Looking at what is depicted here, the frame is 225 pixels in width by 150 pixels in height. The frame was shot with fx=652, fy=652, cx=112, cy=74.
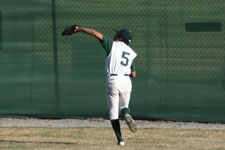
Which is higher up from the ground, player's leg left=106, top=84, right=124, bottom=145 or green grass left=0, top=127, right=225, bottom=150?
player's leg left=106, top=84, right=124, bottom=145

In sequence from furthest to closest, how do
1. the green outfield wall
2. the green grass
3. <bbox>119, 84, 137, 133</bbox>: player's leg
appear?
the green outfield wall, the green grass, <bbox>119, 84, 137, 133</bbox>: player's leg

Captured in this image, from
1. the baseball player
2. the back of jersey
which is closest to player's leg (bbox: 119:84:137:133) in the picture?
the baseball player

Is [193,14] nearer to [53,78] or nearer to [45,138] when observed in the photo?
[53,78]

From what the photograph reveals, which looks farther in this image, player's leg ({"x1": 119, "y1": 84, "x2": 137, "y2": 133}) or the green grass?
the green grass

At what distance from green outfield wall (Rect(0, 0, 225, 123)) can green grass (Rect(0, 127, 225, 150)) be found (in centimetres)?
100

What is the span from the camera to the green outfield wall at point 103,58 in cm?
1065

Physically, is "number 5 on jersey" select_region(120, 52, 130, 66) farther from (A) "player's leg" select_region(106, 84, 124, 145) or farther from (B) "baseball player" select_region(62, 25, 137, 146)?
(A) "player's leg" select_region(106, 84, 124, 145)

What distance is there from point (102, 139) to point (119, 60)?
4.32 feet

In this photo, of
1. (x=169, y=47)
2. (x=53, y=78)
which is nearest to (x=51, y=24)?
(x=53, y=78)

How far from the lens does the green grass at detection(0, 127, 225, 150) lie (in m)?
8.42

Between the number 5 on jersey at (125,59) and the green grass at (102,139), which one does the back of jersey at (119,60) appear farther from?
the green grass at (102,139)

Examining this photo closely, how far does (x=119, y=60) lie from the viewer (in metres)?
8.37

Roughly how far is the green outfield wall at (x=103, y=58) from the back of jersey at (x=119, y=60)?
7.85ft

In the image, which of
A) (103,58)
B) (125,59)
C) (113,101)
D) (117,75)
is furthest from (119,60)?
(103,58)
